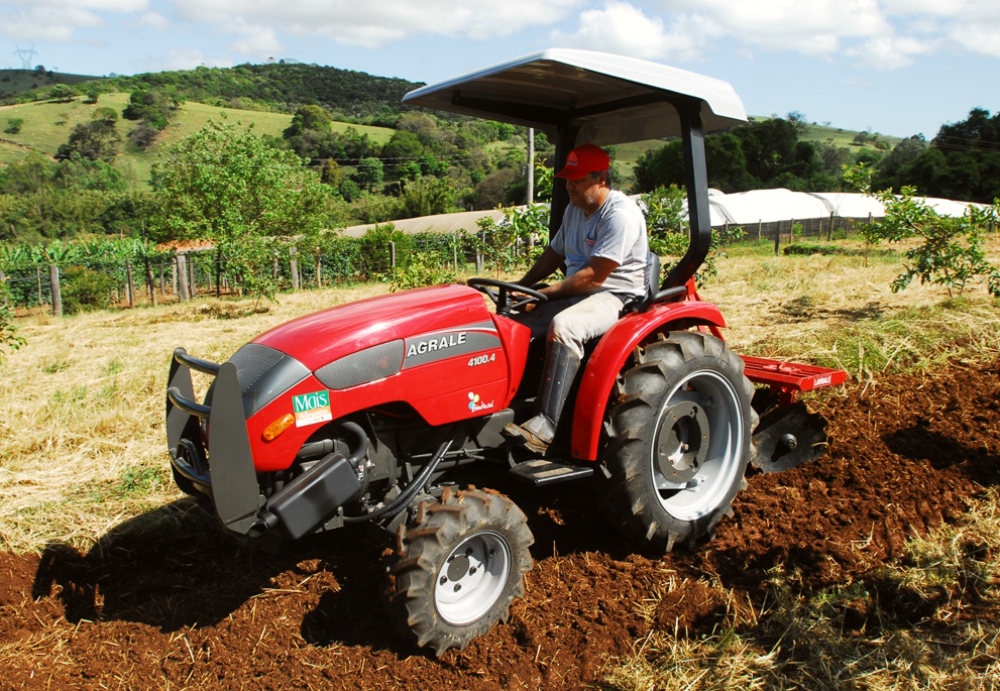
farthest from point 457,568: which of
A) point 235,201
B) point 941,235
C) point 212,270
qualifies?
point 212,270

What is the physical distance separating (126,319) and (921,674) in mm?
13856

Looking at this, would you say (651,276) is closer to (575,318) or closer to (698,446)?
(575,318)

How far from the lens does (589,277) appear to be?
152 inches

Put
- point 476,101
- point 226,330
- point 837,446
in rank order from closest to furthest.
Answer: point 476,101 → point 837,446 → point 226,330

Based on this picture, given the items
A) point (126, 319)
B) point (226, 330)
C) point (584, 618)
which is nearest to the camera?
point (584, 618)

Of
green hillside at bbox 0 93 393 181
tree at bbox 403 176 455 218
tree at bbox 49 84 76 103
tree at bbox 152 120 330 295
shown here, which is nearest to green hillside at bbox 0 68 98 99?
tree at bbox 49 84 76 103

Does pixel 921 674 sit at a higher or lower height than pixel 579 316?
lower

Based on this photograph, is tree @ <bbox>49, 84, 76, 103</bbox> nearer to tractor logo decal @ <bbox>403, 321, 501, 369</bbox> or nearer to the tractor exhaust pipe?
tractor logo decal @ <bbox>403, 321, 501, 369</bbox>

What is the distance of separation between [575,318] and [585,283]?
23cm

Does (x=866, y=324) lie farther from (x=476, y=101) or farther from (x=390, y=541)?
(x=390, y=541)

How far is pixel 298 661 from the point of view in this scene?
3.27 meters

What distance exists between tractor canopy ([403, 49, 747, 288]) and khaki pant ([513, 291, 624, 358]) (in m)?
0.43

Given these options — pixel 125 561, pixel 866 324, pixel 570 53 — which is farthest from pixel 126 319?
pixel 570 53

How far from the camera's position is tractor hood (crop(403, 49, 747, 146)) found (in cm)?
347
